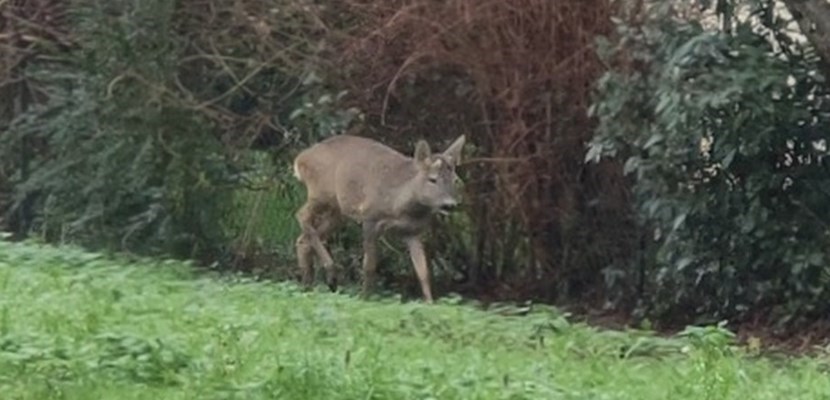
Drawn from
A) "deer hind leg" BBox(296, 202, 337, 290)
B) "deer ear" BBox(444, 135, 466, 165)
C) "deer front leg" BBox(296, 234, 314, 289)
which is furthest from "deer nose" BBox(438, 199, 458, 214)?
"deer front leg" BBox(296, 234, 314, 289)

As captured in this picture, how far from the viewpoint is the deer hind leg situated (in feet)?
59.3

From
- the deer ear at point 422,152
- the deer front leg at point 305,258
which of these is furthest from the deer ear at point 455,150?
the deer front leg at point 305,258

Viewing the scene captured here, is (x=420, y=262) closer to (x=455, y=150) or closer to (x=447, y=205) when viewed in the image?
(x=447, y=205)

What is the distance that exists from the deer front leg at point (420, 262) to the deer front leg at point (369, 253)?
289mm

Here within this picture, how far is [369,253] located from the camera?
57.3ft

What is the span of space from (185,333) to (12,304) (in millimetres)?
1337

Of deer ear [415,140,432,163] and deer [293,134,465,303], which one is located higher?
deer ear [415,140,432,163]

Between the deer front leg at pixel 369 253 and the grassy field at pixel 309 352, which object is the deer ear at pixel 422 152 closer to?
the deer front leg at pixel 369 253

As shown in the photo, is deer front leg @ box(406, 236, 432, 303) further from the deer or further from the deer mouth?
the deer mouth

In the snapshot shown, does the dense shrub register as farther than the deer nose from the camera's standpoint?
No

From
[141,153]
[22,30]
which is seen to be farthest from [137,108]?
[22,30]

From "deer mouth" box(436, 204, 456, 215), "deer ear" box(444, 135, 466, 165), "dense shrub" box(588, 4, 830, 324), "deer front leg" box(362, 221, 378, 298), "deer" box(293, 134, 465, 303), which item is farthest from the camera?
"deer front leg" box(362, 221, 378, 298)

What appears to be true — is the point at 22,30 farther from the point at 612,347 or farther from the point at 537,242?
the point at 612,347

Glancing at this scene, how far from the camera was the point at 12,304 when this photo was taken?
1131 cm
